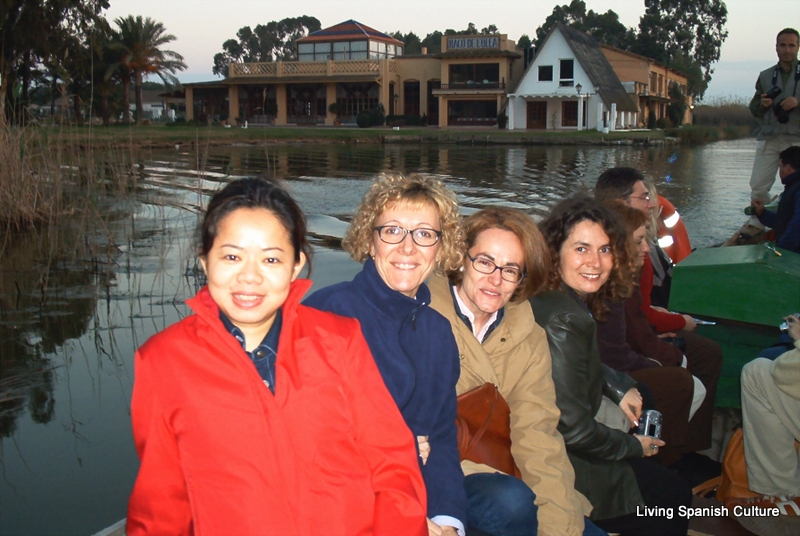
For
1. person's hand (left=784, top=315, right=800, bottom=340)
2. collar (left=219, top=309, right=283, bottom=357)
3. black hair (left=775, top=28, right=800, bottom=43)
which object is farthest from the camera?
black hair (left=775, top=28, right=800, bottom=43)

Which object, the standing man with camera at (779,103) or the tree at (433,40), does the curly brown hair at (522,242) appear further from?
the tree at (433,40)

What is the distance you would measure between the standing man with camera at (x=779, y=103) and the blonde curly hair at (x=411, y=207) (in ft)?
18.7

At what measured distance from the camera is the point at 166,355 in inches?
70.4

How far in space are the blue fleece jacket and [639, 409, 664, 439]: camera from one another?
49.5 inches

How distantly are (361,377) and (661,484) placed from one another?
5.39ft

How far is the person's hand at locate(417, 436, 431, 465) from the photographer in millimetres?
2252

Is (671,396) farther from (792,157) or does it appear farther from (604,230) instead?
(792,157)

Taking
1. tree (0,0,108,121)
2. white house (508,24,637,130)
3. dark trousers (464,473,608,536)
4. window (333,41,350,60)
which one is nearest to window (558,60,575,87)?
white house (508,24,637,130)

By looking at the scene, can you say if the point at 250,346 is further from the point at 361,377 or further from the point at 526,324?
the point at 526,324

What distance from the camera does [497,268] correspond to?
2689 millimetres

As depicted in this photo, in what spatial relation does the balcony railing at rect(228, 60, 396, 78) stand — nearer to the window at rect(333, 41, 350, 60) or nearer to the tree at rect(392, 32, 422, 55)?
the window at rect(333, 41, 350, 60)

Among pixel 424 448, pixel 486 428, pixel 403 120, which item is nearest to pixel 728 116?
pixel 403 120

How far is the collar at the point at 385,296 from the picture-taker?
92.8 inches

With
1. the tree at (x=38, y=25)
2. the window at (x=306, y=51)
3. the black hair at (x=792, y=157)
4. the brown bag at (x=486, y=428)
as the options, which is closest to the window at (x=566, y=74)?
the window at (x=306, y=51)
